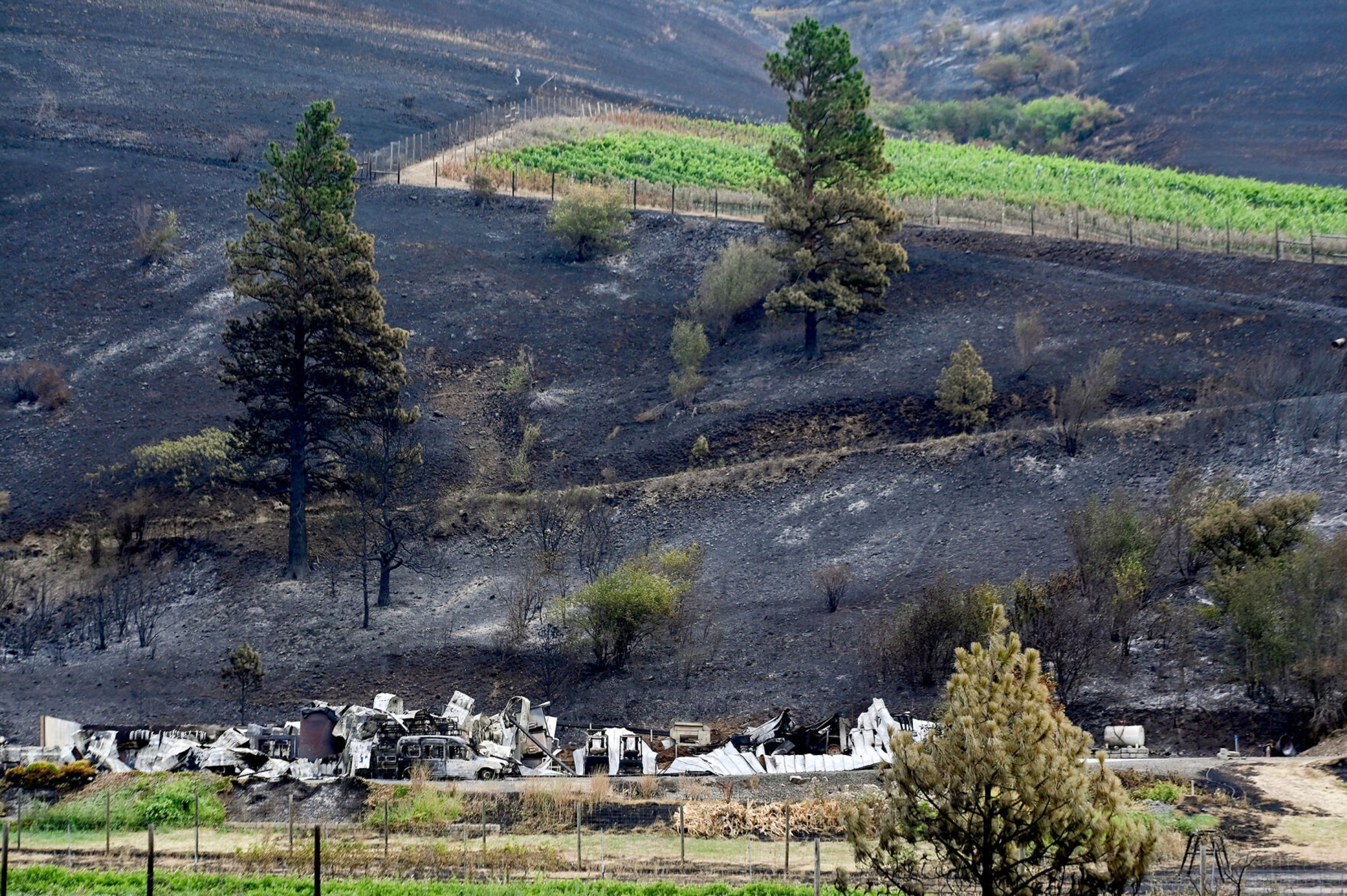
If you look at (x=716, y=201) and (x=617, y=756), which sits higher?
(x=716, y=201)

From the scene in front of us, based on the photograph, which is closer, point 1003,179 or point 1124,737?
point 1124,737

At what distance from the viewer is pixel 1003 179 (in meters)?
69.0

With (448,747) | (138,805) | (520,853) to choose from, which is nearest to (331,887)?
(520,853)

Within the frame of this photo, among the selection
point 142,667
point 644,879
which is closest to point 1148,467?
point 644,879

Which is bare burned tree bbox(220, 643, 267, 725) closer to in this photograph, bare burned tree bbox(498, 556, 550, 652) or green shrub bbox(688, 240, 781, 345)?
bare burned tree bbox(498, 556, 550, 652)

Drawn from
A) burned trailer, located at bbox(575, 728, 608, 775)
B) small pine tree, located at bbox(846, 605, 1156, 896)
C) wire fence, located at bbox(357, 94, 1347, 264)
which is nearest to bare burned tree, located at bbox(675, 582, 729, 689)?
burned trailer, located at bbox(575, 728, 608, 775)

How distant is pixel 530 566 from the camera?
36.5 metres

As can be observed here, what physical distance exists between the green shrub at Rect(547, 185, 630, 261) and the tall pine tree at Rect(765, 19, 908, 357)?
11.4 meters

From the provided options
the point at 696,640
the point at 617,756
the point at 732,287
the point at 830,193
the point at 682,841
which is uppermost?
the point at 830,193

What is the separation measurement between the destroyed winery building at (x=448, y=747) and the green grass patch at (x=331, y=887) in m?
5.65

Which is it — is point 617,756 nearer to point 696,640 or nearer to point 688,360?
point 696,640

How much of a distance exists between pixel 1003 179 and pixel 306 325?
139 feet

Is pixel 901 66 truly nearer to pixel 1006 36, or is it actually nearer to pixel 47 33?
pixel 1006 36

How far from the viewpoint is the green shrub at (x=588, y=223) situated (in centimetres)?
5597
